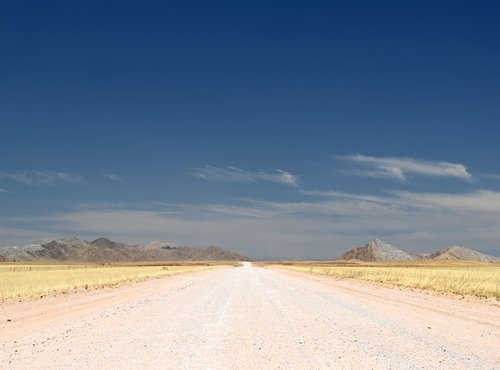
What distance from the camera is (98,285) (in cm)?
3519

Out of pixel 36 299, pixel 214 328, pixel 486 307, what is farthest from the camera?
pixel 36 299

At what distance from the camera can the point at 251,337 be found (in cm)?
1115

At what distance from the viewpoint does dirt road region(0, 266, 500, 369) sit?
8641 mm

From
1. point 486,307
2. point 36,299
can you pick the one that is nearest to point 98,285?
point 36,299

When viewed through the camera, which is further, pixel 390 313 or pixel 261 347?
pixel 390 313

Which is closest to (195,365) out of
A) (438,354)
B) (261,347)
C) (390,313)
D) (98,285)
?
(261,347)

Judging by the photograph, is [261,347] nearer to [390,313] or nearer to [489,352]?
[489,352]

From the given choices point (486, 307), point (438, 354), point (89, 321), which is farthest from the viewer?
point (486, 307)

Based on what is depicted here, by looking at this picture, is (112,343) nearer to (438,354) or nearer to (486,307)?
(438,354)

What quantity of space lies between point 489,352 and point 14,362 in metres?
7.93

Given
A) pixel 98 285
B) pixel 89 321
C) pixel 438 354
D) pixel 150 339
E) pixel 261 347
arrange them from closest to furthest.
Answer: pixel 438 354 → pixel 261 347 → pixel 150 339 → pixel 89 321 → pixel 98 285

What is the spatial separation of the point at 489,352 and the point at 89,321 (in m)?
9.74

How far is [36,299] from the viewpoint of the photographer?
24.1 m

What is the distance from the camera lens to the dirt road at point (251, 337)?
8.64 metres
